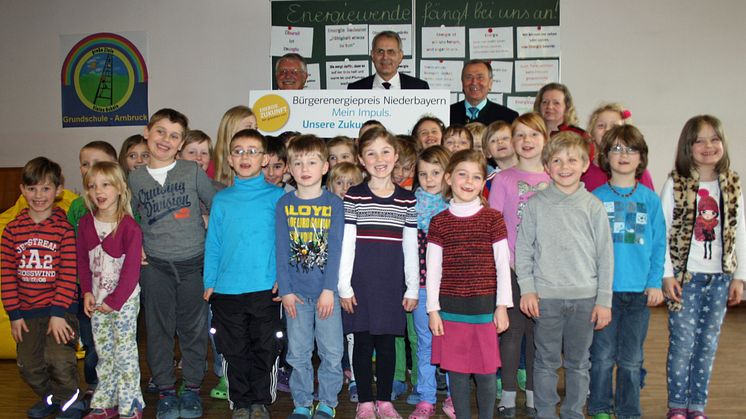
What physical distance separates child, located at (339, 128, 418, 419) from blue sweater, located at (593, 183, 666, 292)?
0.95 m

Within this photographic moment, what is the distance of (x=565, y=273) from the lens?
2.66 meters

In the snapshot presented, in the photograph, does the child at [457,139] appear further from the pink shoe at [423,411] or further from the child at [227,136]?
the pink shoe at [423,411]

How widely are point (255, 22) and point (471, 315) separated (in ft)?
15.2

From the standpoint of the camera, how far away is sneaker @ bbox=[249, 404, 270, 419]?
291cm

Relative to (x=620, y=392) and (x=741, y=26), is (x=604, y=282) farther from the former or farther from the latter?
(x=741, y=26)

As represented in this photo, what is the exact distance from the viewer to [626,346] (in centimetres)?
279

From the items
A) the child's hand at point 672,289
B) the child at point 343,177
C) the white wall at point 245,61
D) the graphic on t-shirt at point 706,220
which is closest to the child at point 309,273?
the child at point 343,177

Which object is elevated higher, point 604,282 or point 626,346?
point 604,282

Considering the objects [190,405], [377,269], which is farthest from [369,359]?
[190,405]

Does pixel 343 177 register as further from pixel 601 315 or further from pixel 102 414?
pixel 102 414

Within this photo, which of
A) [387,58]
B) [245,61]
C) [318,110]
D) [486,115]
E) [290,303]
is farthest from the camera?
[245,61]

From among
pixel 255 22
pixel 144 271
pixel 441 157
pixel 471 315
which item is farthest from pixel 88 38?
pixel 471 315

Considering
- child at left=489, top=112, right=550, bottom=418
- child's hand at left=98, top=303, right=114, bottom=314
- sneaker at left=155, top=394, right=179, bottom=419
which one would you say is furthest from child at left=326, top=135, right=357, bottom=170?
sneaker at left=155, top=394, right=179, bottom=419

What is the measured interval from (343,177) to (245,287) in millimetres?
874
